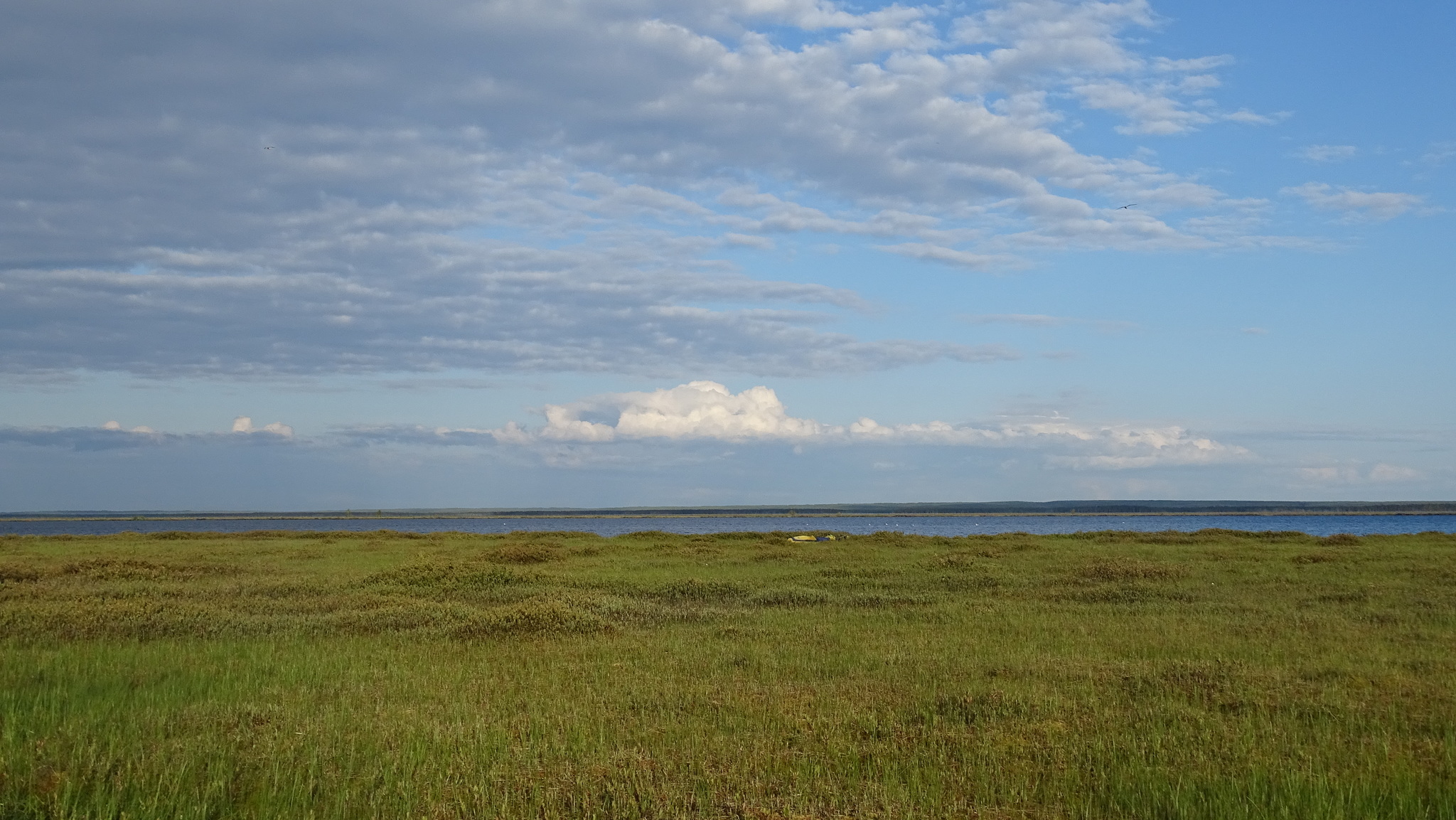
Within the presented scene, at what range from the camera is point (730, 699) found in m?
10.5

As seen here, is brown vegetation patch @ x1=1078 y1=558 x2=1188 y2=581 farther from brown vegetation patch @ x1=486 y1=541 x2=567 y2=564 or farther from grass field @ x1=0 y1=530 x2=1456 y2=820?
brown vegetation patch @ x1=486 y1=541 x2=567 y2=564

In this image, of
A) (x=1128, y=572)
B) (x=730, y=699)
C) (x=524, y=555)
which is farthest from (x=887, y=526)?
(x=730, y=699)

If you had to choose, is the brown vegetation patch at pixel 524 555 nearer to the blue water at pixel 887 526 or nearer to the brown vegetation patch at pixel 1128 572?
the brown vegetation patch at pixel 1128 572

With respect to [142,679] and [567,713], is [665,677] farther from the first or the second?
[142,679]

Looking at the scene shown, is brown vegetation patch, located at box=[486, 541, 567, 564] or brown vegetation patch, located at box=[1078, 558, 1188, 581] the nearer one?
brown vegetation patch, located at box=[1078, 558, 1188, 581]

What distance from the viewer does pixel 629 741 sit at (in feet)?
29.4

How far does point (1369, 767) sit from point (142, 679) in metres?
13.4

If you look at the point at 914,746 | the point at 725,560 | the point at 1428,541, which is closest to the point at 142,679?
the point at 914,746

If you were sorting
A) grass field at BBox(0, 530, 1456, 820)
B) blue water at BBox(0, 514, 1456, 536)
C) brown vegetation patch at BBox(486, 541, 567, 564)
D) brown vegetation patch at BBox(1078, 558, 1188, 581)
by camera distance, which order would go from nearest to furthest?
1. grass field at BBox(0, 530, 1456, 820)
2. brown vegetation patch at BBox(1078, 558, 1188, 581)
3. brown vegetation patch at BBox(486, 541, 567, 564)
4. blue water at BBox(0, 514, 1456, 536)

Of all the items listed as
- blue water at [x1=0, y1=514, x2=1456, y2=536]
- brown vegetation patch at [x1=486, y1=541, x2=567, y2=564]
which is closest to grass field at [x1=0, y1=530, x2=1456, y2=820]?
brown vegetation patch at [x1=486, y1=541, x2=567, y2=564]

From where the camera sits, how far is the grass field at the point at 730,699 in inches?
286

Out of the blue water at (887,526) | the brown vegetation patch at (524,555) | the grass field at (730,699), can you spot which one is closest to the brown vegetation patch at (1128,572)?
the grass field at (730,699)

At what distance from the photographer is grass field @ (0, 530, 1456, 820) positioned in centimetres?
727

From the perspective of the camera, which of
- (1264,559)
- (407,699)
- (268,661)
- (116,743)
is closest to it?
(116,743)
